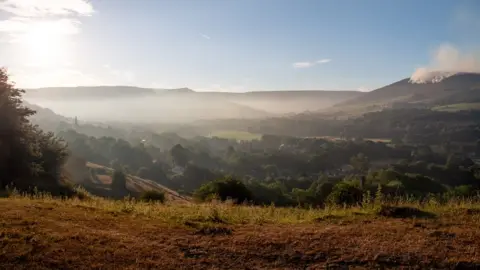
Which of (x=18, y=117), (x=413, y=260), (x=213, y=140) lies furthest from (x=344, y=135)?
(x=413, y=260)

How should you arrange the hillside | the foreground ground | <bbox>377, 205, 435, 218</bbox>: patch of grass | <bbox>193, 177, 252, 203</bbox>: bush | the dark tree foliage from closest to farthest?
1. the foreground ground
2. <bbox>377, 205, 435, 218</bbox>: patch of grass
3. the dark tree foliage
4. <bbox>193, 177, 252, 203</bbox>: bush
5. the hillside

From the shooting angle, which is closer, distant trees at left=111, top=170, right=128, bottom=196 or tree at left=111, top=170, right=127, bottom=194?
distant trees at left=111, top=170, right=128, bottom=196

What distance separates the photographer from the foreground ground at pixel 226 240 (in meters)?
6.67

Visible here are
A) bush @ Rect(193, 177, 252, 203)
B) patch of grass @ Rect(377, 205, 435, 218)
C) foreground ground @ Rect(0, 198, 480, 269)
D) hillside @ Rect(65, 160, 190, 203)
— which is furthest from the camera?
hillside @ Rect(65, 160, 190, 203)

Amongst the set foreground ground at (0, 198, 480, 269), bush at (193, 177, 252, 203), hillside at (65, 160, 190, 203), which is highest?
foreground ground at (0, 198, 480, 269)

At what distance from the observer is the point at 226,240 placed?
7965 mm

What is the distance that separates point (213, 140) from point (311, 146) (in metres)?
60.3

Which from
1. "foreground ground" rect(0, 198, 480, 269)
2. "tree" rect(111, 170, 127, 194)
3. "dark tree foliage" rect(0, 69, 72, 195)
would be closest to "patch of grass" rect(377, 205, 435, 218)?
"foreground ground" rect(0, 198, 480, 269)

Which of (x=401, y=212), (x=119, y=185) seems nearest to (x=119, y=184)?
(x=119, y=185)

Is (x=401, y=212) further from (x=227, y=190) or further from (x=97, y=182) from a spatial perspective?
(x=97, y=182)

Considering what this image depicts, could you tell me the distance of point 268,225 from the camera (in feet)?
30.8

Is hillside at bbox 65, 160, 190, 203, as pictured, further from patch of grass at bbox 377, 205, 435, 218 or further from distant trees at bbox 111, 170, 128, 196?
patch of grass at bbox 377, 205, 435, 218

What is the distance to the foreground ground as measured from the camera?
21.9 ft

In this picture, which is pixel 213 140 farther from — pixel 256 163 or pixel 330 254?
pixel 330 254
